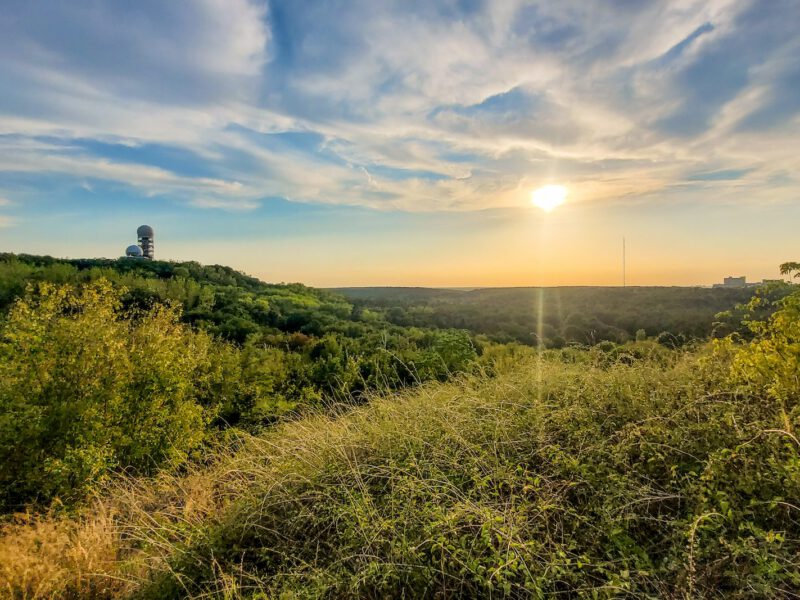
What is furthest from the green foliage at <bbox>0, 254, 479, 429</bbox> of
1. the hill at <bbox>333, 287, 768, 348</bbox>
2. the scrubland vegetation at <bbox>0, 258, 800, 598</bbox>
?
the hill at <bbox>333, 287, 768, 348</bbox>

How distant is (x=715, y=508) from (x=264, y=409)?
35.4ft

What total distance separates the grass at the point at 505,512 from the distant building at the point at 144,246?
65.2 meters

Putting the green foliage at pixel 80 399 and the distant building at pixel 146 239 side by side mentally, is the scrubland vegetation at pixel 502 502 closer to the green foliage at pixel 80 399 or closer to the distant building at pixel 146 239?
the green foliage at pixel 80 399

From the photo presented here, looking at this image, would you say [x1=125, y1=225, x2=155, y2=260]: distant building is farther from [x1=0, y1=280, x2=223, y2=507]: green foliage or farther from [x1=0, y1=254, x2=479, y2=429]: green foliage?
[x1=0, y1=280, x2=223, y2=507]: green foliage

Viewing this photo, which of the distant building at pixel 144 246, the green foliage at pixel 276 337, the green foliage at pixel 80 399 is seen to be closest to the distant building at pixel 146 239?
the distant building at pixel 144 246

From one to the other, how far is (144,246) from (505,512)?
7065cm

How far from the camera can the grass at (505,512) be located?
268 centimetres

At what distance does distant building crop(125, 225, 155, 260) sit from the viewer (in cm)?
6145

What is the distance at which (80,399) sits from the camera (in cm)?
791

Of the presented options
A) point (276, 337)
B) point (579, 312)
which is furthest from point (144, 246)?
point (579, 312)

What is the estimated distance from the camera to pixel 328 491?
3840 millimetres

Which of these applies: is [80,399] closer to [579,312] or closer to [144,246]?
[579,312]

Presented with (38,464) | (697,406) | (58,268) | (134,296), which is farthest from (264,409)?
(58,268)

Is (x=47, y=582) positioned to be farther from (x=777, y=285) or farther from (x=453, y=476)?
(x=777, y=285)
